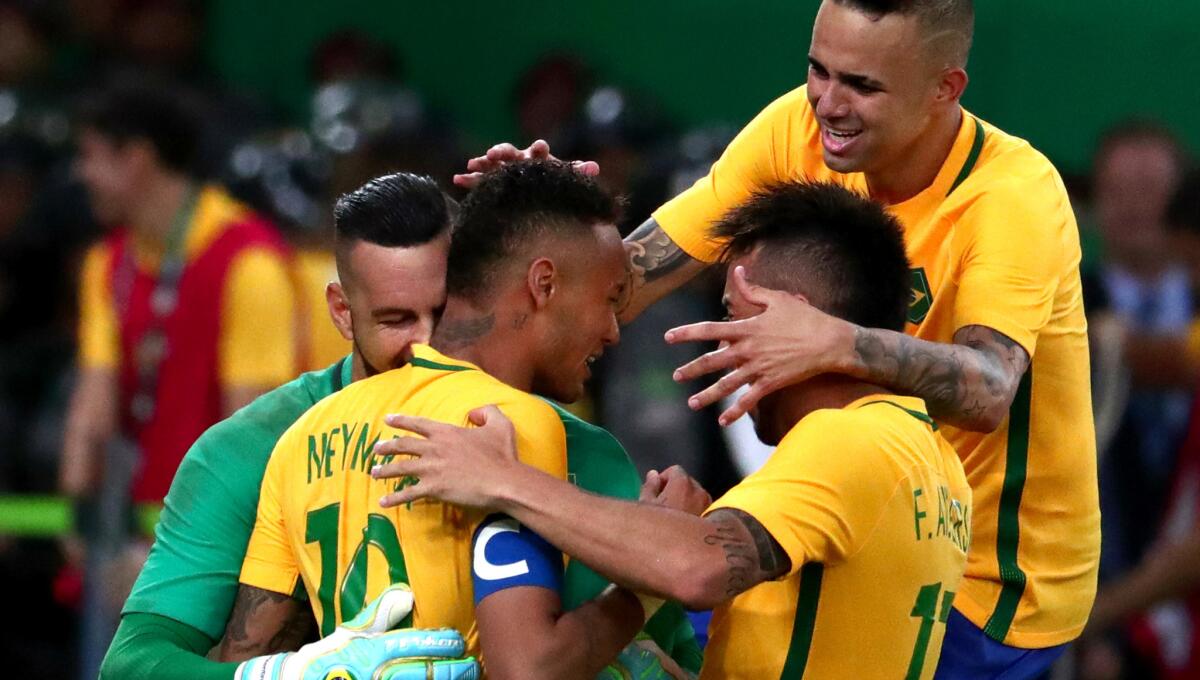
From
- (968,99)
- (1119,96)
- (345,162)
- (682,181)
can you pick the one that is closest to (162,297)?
(345,162)

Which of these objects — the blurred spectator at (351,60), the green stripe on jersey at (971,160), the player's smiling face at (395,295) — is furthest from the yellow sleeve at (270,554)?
the blurred spectator at (351,60)

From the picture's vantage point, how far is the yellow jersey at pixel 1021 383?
4.27m

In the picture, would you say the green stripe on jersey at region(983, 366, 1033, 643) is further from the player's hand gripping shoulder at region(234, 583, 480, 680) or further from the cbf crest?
the player's hand gripping shoulder at region(234, 583, 480, 680)

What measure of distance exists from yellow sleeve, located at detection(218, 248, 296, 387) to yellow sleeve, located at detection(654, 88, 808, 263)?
9.15 ft

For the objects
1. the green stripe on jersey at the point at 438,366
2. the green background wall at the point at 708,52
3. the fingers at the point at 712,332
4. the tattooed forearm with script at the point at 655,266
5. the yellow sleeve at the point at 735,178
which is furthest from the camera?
the green background wall at the point at 708,52

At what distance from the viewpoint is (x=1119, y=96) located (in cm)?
934

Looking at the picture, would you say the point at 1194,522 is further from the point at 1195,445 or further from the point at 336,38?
the point at 336,38

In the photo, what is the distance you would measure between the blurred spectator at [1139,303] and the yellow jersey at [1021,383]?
130 inches

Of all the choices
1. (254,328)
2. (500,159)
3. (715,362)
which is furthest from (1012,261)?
(254,328)

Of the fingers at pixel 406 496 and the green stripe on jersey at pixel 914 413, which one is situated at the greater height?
the fingers at pixel 406 496

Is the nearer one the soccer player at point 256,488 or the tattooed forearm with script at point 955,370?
the tattooed forearm with script at point 955,370

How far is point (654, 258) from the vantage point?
4906mm

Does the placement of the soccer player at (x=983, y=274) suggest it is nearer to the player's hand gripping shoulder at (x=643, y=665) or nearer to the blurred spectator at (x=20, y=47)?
the player's hand gripping shoulder at (x=643, y=665)

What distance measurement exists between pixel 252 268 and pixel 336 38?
166 inches
